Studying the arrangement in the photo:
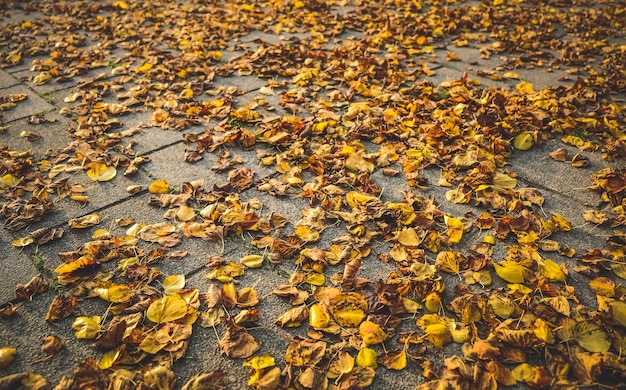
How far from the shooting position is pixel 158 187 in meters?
2.45

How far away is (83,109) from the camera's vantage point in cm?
332

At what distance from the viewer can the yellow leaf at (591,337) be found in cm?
155

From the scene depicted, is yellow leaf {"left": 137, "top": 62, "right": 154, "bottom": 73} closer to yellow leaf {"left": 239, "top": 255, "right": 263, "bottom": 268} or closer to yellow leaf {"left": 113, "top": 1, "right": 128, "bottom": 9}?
yellow leaf {"left": 113, "top": 1, "right": 128, "bottom": 9}

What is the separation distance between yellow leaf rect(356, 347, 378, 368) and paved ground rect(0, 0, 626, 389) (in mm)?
42

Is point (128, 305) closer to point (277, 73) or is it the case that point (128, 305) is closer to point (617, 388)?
point (617, 388)

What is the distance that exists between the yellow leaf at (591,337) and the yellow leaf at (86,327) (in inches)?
76.0

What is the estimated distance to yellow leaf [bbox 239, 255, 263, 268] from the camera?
1.95 meters

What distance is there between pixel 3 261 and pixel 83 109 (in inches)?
68.6

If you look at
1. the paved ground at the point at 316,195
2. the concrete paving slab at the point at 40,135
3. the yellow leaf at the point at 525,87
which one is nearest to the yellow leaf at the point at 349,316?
the paved ground at the point at 316,195

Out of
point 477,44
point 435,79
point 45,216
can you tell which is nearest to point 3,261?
point 45,216

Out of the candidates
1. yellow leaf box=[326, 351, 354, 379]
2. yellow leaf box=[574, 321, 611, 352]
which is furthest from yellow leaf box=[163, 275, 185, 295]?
yellow leaf box=[574, 321, 611, 352]

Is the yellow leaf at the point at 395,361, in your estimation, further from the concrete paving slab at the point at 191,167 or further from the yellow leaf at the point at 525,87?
the yellow leaf at the point at 525,87

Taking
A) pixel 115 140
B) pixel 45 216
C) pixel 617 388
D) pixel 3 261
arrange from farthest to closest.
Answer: pixel 115 140
pixel 45 216
pixel 3 261
pixel 617 388

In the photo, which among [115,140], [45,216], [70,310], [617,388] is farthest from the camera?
[115,140]
